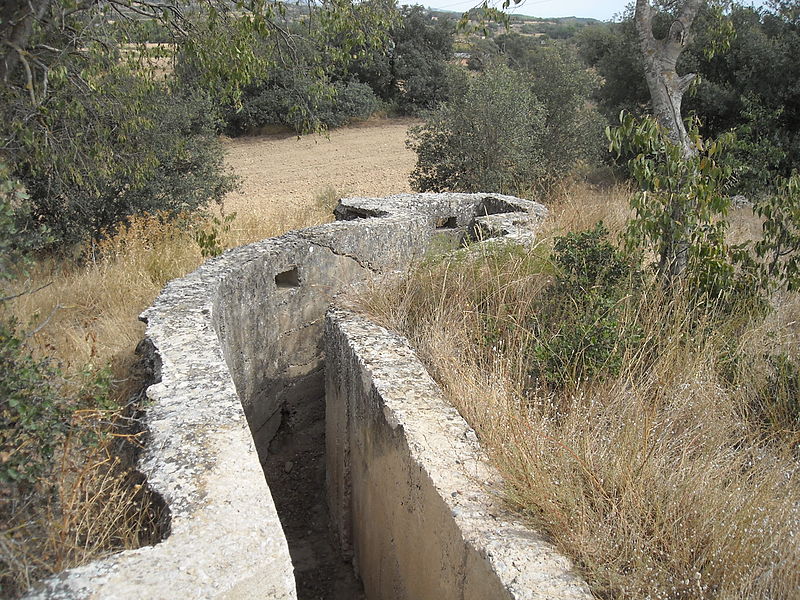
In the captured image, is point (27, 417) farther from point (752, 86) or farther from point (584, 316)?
point (752, 86)

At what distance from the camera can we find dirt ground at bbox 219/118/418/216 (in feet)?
45.4

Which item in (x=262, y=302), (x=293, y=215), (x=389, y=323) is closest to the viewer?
(x=389, y=323)

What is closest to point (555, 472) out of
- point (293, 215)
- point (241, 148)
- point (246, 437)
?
point (246, 437)

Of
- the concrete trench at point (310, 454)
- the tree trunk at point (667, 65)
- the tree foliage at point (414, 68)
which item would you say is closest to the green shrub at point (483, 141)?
the concrete trench at point (310, 454)

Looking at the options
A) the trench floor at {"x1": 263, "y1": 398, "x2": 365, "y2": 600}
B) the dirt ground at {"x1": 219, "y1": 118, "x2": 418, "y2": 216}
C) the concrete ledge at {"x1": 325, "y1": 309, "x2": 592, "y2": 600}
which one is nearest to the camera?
the concrete ledge at {"x1": 325, "y1": 309, "x2": 592, "y2": 600}

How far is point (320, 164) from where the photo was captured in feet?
59.8

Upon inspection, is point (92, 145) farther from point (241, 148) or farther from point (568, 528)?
point (241, 148)

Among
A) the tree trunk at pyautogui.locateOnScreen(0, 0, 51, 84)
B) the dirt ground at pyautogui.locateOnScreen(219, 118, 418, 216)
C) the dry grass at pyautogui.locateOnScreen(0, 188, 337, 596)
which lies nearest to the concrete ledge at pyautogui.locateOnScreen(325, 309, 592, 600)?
the dry grass at pyautogui.locateOnScreen(0, 188, 337, 596)

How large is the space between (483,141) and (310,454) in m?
5.43

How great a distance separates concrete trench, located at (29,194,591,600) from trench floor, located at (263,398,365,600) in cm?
1

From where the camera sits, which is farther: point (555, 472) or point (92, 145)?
point (92, 145)

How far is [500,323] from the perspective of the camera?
4102 mm

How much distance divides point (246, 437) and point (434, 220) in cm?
431

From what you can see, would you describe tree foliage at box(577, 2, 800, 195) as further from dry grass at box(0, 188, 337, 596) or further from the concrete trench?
dry grass at box(0, 188, 337, 596)
